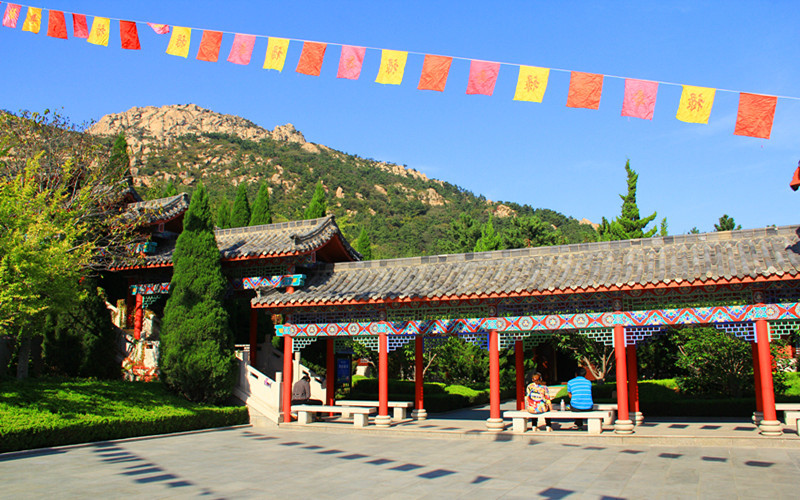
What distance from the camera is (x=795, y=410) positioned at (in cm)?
1129

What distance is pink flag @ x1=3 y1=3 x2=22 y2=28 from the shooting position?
10984 mm

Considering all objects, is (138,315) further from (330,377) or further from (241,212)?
(241,212)

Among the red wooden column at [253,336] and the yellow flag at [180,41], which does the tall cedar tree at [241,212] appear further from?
the yellow flag at [180,41]

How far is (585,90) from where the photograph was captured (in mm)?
10008

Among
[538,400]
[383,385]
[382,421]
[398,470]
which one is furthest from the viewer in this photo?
[383,385]

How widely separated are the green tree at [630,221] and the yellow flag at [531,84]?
78.4ft

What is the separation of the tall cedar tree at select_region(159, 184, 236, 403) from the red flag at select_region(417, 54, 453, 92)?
23.5ft

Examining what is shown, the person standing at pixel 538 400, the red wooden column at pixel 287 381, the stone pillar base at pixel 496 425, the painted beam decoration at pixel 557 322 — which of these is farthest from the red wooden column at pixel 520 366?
the red wooden column at pixel 287 381

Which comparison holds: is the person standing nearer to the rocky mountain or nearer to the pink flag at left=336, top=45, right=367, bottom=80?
the pink flag at left=336, top=45, right=367, bottom=80

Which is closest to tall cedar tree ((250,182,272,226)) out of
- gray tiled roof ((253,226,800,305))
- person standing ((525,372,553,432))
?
gray tiled roof ((253,226,800,305))

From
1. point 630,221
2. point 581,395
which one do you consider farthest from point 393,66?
point 630,221

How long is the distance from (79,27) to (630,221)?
2880 centimetres

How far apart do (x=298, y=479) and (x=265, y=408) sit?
23.6ft

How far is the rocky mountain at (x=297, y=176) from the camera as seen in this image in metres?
76.0
